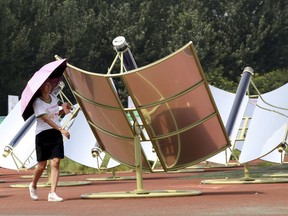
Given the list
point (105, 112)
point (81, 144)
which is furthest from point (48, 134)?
point (81, 144)

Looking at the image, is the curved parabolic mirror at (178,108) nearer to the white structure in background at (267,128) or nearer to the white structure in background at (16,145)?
the white structure in background at (267,128)

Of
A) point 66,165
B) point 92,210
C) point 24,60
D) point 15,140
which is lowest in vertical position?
point 92,210

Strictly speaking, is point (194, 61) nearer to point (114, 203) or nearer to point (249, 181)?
point (114, 203)

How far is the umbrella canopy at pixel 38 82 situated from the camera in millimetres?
12406

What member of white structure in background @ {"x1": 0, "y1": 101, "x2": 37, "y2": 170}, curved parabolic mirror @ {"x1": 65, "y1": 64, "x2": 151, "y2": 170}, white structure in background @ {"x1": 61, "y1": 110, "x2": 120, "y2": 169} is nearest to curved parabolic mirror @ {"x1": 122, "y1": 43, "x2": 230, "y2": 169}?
curved parabolic mirror @ {"x1": 65, "y1": 64, "x2": 151, "y2": 170}

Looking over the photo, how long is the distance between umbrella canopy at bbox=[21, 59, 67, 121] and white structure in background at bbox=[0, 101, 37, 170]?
5441 mm

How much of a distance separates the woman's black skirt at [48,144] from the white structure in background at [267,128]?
4.02 meters

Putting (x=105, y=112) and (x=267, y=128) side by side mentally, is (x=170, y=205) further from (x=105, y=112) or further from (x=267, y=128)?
(x=267, y=128)

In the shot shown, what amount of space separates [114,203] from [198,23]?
54663 mm

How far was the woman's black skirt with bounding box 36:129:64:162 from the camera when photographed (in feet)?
40.3

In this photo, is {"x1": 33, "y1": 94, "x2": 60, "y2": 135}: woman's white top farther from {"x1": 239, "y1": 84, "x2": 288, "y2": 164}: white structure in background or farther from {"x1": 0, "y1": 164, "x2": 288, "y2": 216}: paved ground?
{"x1": 239, "y1": 84, "x2": 288, "y2": 164}: white structure in background

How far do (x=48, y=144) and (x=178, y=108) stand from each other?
179cm

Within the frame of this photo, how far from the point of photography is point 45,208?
11070 mm

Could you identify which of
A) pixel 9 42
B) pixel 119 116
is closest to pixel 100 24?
pixel 9 42
